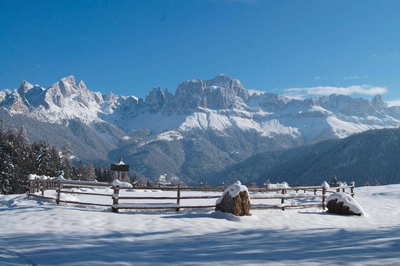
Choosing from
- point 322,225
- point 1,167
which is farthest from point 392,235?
point 1,167

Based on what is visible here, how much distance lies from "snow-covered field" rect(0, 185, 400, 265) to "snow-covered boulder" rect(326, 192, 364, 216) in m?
0.60

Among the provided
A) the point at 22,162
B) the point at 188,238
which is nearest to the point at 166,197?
the point at 188,238

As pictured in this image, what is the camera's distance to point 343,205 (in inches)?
624

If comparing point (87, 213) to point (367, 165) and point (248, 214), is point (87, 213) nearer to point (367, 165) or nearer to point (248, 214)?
point (248, 214)

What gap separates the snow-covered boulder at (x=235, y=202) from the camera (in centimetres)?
1363

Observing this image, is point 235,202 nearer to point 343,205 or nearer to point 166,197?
point 166,197

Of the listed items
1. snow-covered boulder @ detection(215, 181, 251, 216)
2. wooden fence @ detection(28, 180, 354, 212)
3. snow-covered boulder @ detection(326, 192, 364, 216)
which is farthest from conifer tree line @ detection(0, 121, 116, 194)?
snow-covered boulder @ detection(326, 192, 364, 216)

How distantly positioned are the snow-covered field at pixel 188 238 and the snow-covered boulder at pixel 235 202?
12.2 inches

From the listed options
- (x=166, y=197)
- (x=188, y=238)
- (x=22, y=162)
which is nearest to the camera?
(x=188, y=238)

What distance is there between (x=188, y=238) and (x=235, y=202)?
13.0ft

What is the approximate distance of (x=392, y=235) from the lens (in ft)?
37.2

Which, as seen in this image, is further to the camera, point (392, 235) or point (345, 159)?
point (345, 159)

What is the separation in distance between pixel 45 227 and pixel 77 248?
2915 mm

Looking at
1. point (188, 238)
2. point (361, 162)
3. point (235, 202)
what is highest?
point (361, 162)
